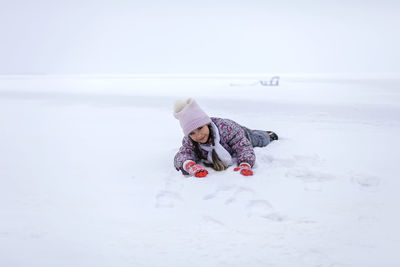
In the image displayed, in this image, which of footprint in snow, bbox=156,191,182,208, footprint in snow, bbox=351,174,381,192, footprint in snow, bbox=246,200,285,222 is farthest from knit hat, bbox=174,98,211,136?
footprint in snow, bbox=351,174,381,192

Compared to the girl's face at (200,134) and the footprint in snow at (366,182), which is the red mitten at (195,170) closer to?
the girl's face at (200,134)

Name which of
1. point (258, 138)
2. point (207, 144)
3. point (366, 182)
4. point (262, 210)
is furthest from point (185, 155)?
point (366, 182)

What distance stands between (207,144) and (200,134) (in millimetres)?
141

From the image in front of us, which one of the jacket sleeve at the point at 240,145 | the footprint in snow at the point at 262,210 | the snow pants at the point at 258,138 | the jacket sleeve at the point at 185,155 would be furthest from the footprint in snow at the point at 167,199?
the snow pants at the point at 258,138

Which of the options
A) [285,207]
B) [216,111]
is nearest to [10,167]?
[285,207]

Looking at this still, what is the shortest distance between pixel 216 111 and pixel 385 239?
18.6 ft

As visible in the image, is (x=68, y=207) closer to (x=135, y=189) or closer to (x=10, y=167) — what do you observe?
(x=135, y=189)

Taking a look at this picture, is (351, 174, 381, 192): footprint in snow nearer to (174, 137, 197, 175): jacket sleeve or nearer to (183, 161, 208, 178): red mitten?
(183, 161, 208, 178): red mitten

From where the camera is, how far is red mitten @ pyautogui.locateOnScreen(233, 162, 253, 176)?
93.1 inches

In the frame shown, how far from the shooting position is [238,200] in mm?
2041

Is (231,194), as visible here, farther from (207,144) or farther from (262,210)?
(207,144)

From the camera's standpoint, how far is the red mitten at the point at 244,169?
7.76 feet

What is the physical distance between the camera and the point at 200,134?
2.49 metres

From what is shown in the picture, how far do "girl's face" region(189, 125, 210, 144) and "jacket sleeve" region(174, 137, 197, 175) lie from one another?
11 cm
